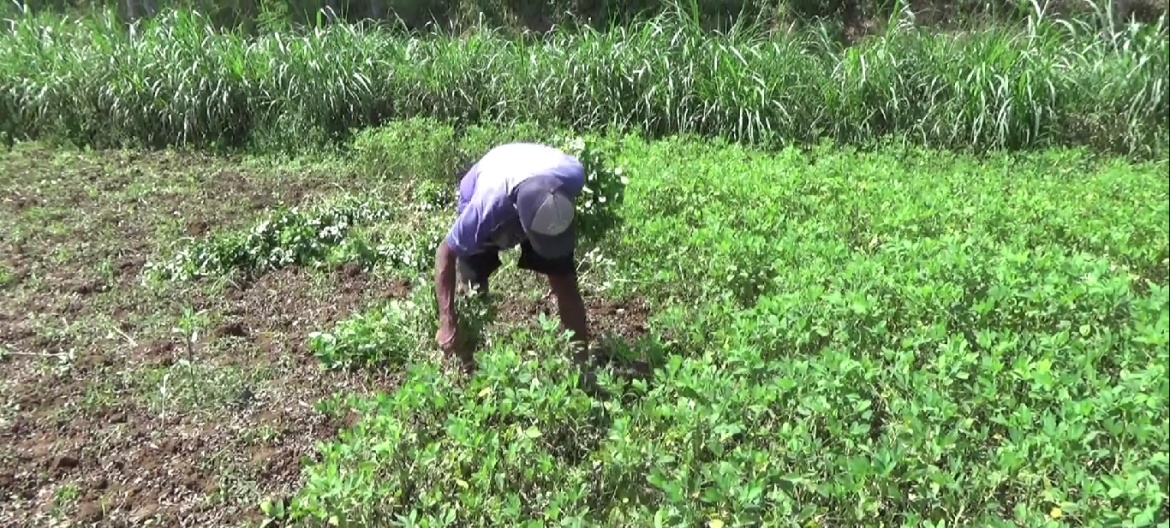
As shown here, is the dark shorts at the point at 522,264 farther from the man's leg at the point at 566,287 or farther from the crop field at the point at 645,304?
the crop field at the point at 645,304

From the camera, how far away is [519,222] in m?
3.55

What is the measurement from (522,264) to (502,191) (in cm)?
59

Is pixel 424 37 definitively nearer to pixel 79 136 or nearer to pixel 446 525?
pixel 79 136

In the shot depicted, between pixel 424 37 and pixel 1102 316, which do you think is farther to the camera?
pixel 424 37

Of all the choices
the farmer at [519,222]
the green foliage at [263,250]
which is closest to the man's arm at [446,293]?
the farmer at [519,222]

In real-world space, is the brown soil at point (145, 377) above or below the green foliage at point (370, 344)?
below

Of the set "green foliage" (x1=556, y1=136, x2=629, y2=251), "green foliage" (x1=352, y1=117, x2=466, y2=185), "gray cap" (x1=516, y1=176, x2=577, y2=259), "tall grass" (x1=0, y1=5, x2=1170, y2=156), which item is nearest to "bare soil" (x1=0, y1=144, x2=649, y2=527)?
"green foliage" (x1=556, y1=136, x2=629, y2=251)

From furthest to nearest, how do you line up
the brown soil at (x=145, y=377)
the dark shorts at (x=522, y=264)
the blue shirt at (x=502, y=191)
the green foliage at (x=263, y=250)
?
the green foliage at (x=263, y=250)
the dark shorts at (x=522, y=264)
the blue shirt at (x=502, y=191)
the brown soil at (x=145, y=377)

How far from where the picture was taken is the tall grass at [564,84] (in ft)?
22.1

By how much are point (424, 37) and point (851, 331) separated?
7917 millimetres

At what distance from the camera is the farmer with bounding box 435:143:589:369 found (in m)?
3.34

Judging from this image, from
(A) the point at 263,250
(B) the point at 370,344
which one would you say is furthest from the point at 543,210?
(A) the point at 263,250

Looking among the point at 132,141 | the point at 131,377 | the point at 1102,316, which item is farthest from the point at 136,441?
the point at 132,141

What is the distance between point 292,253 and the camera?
5.36 metres
